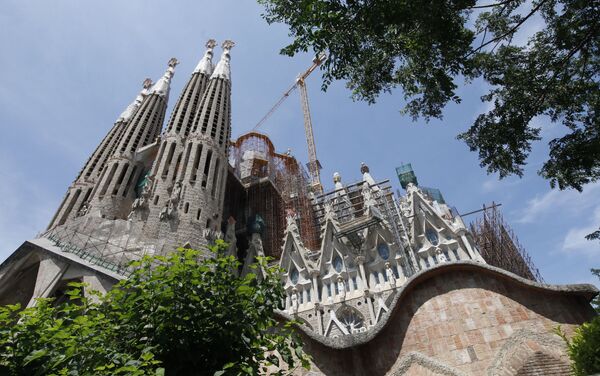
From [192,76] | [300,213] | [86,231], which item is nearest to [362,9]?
[86,231]

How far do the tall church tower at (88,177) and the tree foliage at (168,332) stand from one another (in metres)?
24.9

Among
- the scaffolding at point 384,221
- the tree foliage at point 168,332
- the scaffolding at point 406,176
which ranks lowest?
the tree foliage at point 168,332

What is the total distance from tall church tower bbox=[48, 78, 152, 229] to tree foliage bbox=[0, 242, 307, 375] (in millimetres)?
24858

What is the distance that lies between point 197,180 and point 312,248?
32.1 feet

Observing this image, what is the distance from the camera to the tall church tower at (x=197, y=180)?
71.9ft

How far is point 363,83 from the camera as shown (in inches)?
297

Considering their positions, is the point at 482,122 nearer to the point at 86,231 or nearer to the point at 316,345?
the point at 316,345

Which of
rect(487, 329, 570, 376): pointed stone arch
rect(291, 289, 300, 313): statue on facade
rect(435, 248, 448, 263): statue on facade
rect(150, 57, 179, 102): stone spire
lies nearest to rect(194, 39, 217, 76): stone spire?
rect(150, 57, 179, 102): stone spire

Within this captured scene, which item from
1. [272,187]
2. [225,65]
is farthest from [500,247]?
[225,65]

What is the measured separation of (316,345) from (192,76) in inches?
1405

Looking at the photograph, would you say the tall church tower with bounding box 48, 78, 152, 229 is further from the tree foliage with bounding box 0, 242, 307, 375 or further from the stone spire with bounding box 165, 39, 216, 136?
the tree foliage with bounding box 0, 242, 307, 375

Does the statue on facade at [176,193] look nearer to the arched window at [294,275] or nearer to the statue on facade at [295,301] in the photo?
the arched window at [294,275]

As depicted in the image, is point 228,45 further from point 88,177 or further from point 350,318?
point 350,318

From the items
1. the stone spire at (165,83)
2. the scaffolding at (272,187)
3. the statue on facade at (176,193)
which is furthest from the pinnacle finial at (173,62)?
the statue on facade at (176,193)
